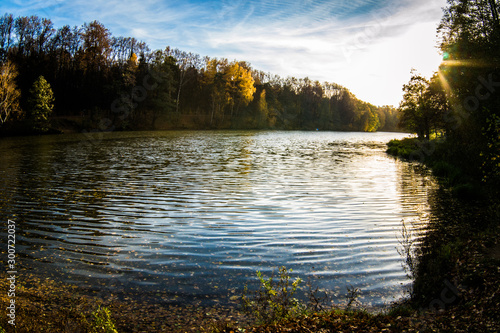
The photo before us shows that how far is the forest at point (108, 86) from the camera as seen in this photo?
176 ft

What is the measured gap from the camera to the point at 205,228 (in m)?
10.4

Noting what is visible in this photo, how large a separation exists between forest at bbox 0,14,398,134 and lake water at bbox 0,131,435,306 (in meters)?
40.1

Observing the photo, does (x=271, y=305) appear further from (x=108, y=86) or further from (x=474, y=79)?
(x=108, y=86)

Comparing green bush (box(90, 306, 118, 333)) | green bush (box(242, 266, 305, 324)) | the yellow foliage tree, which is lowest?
green bush (box(242, 266, 305, 324))

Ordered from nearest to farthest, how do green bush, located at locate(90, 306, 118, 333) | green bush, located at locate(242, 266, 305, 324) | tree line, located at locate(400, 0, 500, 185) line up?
green bush, located at locate(90, 306, 118, 333) < green bush, located at locate(242, 266, 305, 324) < tree line, located at locate(400, 0, 500, 185)

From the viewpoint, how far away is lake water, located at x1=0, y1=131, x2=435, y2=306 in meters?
6.95

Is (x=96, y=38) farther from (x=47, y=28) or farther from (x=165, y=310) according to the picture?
(x=165, y=310)

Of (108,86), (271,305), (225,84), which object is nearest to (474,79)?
(271,305)

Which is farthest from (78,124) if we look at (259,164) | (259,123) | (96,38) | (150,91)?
(259,123)

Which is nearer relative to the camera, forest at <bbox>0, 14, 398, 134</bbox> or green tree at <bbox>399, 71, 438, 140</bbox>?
green tree at <bbox>399, 71, 438, 140</bbox>

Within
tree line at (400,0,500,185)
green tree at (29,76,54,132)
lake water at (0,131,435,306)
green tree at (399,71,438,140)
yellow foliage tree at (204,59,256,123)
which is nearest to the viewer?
lake water at (0,131,435,306)

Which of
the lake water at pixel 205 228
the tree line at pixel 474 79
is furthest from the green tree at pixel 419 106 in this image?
the lake water at pixel 205 228

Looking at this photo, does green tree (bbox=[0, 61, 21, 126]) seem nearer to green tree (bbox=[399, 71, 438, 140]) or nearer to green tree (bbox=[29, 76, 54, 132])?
green tree (bbox=[29, 76, 54, 132])

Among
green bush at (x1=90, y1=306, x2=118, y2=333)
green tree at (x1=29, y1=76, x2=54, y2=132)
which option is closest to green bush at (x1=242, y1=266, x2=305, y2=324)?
green bush at (x1=90, y1=306, x2=118, y2=333)
